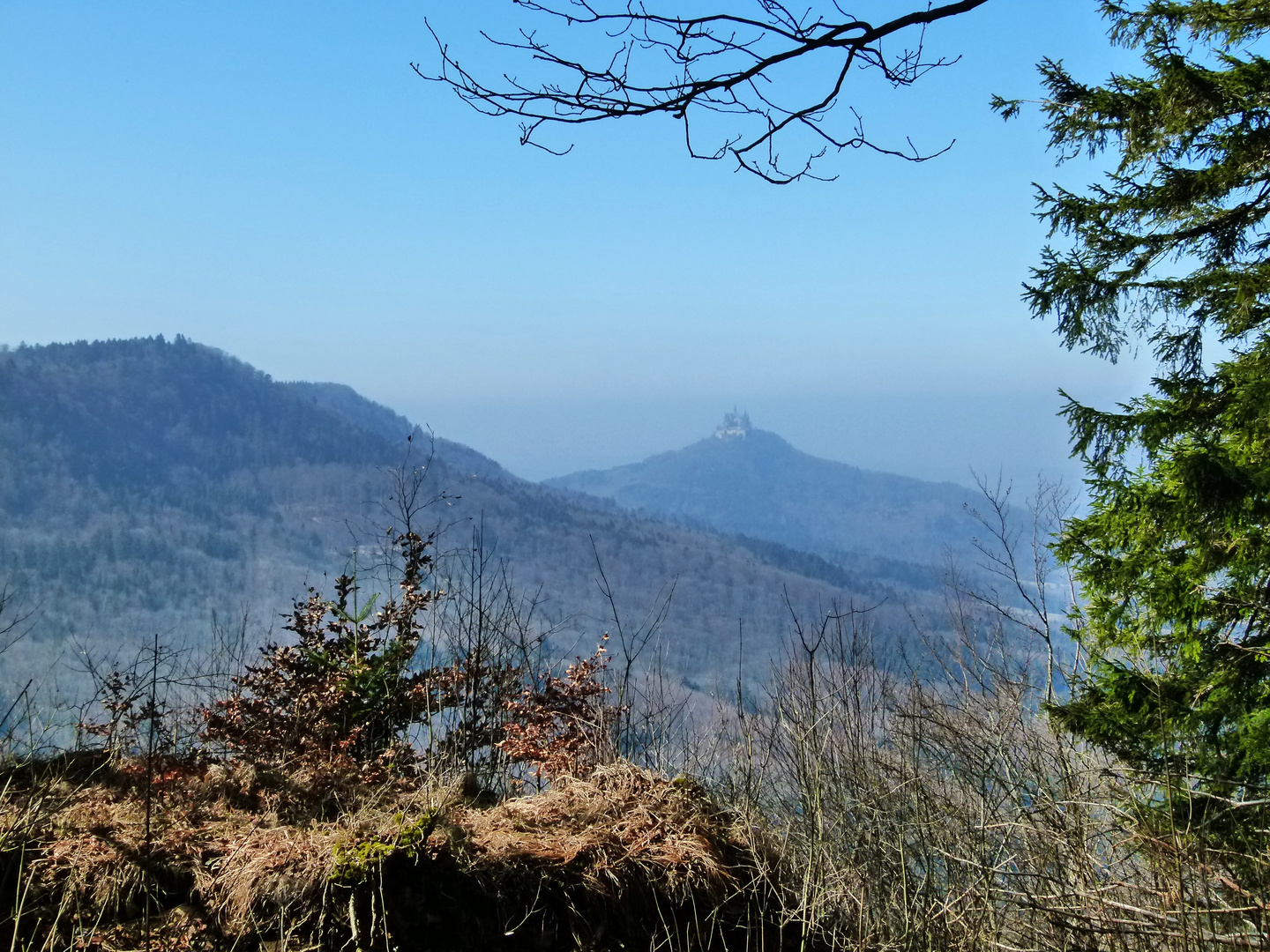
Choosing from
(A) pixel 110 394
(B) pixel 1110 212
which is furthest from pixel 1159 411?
(A) pixel 110 394

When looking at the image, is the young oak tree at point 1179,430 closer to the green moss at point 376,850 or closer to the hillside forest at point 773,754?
the hillside forest at point 773,754

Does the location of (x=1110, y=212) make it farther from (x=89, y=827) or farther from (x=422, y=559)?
(x=89, y=827)

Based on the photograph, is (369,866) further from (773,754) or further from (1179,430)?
(1179,430)

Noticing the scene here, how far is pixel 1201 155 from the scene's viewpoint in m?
5.26

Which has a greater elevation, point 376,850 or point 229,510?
point 376,850

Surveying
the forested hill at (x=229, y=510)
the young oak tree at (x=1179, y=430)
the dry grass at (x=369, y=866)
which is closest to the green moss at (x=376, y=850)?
the dry grass at (x=369, y=866)

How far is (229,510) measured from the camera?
331ft

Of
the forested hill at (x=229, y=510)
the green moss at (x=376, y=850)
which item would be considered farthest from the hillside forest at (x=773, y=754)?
the forested hill at (x=229, y=510)

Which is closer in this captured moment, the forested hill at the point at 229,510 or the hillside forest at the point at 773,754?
the hillside forest at the point at 773,754

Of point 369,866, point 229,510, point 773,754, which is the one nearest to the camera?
point 369,866

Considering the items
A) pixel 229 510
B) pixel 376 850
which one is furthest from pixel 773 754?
pixel 229 510

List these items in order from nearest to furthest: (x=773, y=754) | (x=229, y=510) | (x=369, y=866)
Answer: (x=369, y=866)
(x=773, y=754)
(x=229, y=510)

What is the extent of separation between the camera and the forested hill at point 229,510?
3344 inches

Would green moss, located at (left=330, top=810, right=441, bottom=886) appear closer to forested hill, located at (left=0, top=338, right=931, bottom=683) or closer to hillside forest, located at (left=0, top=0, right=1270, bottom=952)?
hillside forest, located at (left=0, top=0, right=1270, bottom=952)
